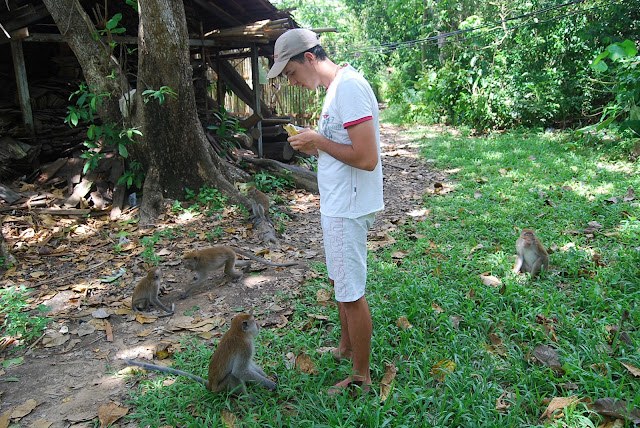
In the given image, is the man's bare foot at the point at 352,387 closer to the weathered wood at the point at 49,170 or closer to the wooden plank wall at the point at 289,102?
the weathered wood at the point at 49,170

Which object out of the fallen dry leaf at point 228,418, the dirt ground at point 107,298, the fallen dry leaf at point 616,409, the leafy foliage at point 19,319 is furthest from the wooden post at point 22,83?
the fallen dry leaf at point 616,409

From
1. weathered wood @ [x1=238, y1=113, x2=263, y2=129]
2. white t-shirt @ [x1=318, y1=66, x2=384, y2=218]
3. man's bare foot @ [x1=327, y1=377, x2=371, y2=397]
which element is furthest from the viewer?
weathered wood @ [x1=238, y1=113, x2=263, y2=129]

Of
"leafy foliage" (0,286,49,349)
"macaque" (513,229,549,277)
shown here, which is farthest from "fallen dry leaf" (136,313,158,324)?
"macaque" (513,229,549,277)

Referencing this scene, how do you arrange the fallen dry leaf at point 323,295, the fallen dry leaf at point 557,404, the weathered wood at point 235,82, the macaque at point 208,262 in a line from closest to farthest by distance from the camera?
1. the fallen dry leaf at point 557,404
2. the fallen dry leaf at point 323,295
3. the macaque at point 208,262
4. the weathered wood at point 235,82

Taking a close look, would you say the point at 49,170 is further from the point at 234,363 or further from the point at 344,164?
the point at 344,164

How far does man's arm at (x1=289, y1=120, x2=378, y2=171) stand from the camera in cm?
259

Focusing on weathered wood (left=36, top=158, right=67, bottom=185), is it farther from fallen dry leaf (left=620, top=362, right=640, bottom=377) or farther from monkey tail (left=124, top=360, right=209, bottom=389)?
fallen dry leaf (left=620, top=362, right=640, bottom=377)

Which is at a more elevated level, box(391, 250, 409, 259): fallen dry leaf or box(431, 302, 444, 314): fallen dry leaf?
box(431, 302, 444, 314): fallen dry leaf

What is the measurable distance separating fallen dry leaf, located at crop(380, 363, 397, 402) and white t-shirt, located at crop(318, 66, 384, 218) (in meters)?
1.29

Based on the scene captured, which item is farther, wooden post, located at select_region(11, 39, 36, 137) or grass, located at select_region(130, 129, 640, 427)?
wooden post, located at select_region(11, 39, 36, 137)

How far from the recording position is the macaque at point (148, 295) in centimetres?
472

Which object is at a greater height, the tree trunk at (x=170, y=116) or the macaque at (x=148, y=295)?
the tree trunk at (x=170, y=116)

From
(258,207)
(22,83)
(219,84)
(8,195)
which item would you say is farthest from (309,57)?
(219,84)

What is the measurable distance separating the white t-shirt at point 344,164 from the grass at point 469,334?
1.30 metres
